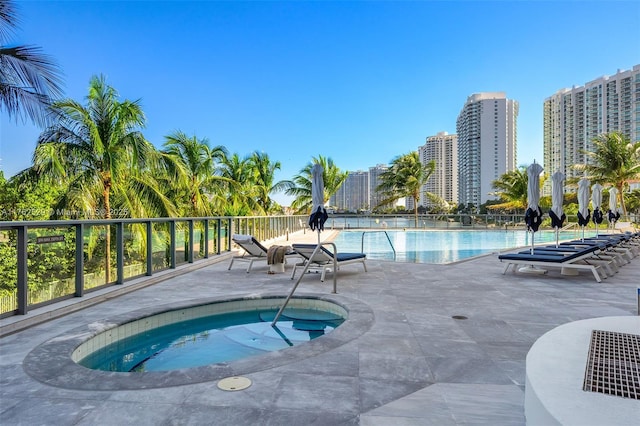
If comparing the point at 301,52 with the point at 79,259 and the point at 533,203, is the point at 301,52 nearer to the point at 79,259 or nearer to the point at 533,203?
the point at 533,203

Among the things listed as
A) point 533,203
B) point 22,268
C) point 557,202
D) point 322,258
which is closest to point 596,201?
point 557,202

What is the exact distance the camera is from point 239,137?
4166cm

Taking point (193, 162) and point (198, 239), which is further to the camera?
point (193, 162)

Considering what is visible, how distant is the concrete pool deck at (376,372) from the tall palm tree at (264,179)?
18.9m

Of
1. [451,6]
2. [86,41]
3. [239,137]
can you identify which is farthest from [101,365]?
[239,137]

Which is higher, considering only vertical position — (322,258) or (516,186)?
(516,186)

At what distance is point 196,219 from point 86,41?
14.7 m

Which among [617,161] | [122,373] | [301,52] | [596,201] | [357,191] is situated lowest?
[122,373]

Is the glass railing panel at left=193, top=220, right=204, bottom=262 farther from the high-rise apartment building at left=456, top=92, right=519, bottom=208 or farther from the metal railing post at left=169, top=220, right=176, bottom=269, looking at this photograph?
the high-rise apartment building at left=456, top=92, right=519, bottom=208

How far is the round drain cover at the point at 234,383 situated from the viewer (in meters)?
2.57

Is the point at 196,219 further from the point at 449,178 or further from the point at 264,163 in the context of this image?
the point at 449,178

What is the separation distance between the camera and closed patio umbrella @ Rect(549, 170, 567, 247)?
8094mm

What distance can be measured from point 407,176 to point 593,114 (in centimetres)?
3271

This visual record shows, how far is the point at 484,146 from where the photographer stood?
54188 mm
